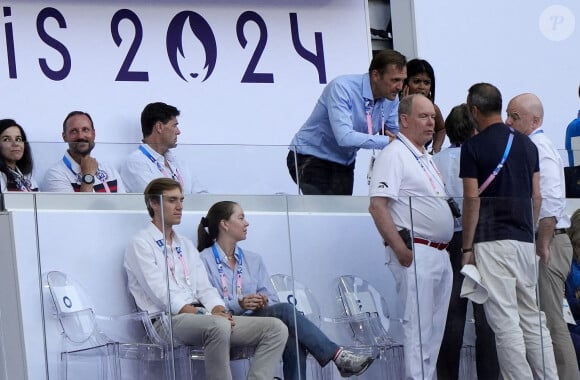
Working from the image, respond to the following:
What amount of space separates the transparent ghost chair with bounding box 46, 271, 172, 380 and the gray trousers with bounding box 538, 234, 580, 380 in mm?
2178

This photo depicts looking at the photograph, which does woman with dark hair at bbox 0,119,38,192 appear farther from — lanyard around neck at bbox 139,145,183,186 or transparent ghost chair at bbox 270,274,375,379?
transparent ghost chair at bbox 270,274,375,379

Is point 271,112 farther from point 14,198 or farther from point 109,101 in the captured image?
point 14,198

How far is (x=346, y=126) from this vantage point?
984 cm

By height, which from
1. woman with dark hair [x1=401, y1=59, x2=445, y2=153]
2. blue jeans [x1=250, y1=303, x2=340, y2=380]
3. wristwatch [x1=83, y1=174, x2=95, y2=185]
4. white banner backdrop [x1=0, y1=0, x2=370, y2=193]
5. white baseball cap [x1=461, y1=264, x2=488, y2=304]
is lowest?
blue jeans [x1=250, y1=303, x2=340, y2=380]

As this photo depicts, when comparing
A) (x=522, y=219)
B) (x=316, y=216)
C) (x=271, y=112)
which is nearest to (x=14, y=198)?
(x=316, y=216)

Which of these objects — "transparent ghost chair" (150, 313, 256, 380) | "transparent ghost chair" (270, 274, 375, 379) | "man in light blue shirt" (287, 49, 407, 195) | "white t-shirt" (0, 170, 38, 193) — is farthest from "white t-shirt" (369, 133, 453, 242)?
"white t-shirt" (0, 170, 38, 193)

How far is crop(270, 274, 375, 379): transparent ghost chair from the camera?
887cm

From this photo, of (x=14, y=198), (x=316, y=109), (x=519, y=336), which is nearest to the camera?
(x=14, y=198)

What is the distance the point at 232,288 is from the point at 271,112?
4041mm

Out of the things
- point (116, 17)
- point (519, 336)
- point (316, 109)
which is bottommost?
point (519, 336)

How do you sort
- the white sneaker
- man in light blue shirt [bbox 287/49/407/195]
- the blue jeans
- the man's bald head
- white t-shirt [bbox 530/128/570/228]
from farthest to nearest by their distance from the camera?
the man's bald head, man in light blue shirt [bbox 287/49/407/195], white t-shirt [bbox 530/128/570/228], the white sneaker, the blue jeans

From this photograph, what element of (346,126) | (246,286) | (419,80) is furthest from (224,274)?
(419,80)

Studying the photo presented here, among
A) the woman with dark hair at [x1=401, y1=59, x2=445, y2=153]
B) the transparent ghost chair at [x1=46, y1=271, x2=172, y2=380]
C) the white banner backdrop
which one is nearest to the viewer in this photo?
the transparent ghost chair at [x1=46, y1=271, x2=172, y2=380]

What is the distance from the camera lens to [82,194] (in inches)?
343
